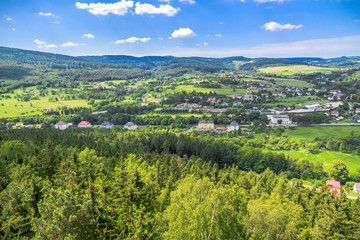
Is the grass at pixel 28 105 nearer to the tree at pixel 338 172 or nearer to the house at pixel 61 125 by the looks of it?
the house at pixel 61 125

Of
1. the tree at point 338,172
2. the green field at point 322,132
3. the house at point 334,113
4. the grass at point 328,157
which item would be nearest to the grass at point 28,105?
the green field at point 322,132

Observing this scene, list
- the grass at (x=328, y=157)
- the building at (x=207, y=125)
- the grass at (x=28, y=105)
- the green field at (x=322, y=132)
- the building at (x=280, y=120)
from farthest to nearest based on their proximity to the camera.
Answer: the grass at (x=28, y=105) < the building at (x=280, y=120) < the building at (x=207, y=125) < the green field at (x=322, y=132) < the grass at (x=328, y=157)

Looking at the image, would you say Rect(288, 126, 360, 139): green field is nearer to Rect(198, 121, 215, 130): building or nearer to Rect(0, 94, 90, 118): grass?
Rect(198, 121, 215, 130): building

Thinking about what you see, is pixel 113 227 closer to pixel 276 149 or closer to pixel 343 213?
pixel 343 213

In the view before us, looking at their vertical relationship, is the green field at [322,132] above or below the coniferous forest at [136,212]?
below

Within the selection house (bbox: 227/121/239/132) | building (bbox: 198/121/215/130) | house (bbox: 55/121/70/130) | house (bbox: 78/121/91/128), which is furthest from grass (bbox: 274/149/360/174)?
house (bbox: 55/121/70/130)

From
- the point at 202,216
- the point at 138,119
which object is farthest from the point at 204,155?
the point at 138,119
